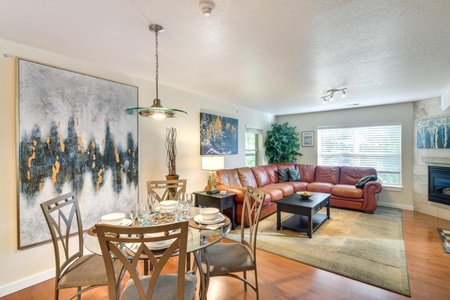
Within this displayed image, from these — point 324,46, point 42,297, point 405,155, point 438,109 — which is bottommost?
point 42,297

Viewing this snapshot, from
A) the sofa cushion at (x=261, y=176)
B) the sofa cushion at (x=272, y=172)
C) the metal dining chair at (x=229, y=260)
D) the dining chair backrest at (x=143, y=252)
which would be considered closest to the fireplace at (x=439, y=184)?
the sofa cushion at (x=272, y=172)

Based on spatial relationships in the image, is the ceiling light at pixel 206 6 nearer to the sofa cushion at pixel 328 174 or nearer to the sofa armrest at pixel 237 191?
the sofa armrest at pixel 237 191

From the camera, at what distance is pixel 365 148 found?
5434mm

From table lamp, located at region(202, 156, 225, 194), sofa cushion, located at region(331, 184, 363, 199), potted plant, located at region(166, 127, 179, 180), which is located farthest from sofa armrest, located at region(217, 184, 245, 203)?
sofa cushion, located at region(331, 184, 363, 199)

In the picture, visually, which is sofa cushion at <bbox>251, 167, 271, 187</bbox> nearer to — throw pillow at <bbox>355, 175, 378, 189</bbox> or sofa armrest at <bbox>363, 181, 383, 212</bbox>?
throw pillow at <bbox>355, 175, 378, 189</bbox>

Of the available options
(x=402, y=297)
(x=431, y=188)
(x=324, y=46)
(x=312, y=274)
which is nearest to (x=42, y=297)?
(x=312, y=274)

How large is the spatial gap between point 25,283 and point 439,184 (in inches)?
256

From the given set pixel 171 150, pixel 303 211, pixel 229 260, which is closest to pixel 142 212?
pixel 229 260

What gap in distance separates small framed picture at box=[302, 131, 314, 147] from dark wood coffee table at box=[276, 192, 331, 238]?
257cm

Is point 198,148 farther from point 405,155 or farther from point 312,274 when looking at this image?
point 405,155

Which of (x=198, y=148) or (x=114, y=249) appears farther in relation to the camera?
(x=198, y=148)

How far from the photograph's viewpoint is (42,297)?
6.59 feet

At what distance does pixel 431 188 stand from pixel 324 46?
4.20m

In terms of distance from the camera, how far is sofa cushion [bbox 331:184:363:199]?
4.54 metres
